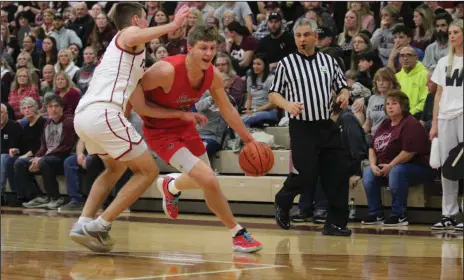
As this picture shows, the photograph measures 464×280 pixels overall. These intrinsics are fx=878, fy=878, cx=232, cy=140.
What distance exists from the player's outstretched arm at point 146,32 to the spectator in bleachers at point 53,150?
561cm

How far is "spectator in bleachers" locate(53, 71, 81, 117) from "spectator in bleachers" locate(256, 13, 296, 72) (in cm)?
262

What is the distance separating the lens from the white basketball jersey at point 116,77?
6074 millimetres

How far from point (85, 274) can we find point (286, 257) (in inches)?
60.6

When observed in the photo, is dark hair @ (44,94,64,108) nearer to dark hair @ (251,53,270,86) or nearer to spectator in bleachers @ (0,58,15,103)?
dark hair @ (251,53,270,86)

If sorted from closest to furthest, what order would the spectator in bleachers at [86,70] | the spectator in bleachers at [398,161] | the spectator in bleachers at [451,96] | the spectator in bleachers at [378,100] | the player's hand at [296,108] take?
the player's hand at [296,108] < the spectator in bleachers at [451,96] < the spectator in bleachers at [398,161] < the spectator in bleachers at [378,100] < the spectator in bleachers at [86,70]

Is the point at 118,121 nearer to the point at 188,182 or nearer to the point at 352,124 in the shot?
the point at 188,182

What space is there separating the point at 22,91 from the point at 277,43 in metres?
4.06

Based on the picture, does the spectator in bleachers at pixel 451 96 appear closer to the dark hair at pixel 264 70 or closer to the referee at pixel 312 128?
the referee at pixel 312 128

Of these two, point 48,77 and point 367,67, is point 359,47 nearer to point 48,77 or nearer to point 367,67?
point 367,67

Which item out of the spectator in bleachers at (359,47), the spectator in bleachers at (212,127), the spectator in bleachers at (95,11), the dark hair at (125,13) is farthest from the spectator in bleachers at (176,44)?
the dark hair at (125,13)

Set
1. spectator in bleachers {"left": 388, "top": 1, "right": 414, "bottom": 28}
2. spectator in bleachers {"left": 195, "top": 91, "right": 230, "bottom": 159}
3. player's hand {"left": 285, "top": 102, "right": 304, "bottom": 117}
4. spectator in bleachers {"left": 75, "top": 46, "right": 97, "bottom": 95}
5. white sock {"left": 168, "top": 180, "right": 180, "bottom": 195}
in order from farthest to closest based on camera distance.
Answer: spectator in bleachers {"left": 75, "top": 46, "right": 97, "bottom": 95}, spectator in bleachers {"left": 388, "top": 1, "right": 414, "bottom": 28}, spectator in bleachers {"left": 195, "top": 91, "right": 230, "bottom": 159}, player's hand {"left": 285, "top": 102, "right": 304, "bottom": 117}, white sock {"left": 168, "top": 180, "right": 180, "bottom": 195}

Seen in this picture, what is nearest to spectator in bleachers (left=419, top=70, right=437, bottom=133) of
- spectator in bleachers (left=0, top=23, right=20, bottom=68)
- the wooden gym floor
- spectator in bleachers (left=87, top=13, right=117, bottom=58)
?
the wooden gym floor

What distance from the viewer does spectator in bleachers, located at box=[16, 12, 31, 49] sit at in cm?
1623

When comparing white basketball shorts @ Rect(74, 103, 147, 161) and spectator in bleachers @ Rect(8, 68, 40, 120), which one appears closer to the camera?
white basketball shorts @ Rect(74, 103, 147, 161)
